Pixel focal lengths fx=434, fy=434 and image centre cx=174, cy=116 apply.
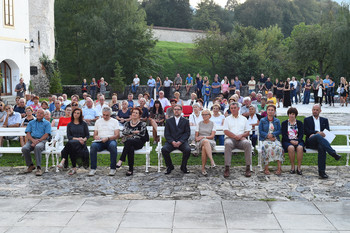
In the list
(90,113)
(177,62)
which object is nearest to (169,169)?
(90,113)

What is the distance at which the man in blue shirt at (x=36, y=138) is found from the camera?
921 centimetres

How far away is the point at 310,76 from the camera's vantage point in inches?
2024

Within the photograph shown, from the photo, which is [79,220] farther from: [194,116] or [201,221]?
[194,116]

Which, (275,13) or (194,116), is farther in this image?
(275,13)

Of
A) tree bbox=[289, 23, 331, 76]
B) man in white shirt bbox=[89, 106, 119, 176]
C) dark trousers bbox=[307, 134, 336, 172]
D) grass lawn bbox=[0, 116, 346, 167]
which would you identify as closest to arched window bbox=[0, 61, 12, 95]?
grass lawn bbox=[0, 116, 346, 167]

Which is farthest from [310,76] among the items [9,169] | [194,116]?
[9,169]

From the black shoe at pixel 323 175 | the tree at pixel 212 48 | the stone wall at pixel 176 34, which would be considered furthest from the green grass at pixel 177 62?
the black shoe at pixel 323 175

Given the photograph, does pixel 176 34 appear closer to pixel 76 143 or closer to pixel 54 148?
pixel 54 148

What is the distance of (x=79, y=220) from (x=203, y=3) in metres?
65.7

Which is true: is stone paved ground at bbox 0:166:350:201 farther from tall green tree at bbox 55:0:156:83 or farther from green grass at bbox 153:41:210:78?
green grass at bbox 153:41:210:78

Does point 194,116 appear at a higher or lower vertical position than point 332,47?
lower

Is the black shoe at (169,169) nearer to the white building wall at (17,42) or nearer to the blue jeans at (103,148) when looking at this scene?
the blue jeans at (103,148)

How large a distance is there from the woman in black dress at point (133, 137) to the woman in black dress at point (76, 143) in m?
0.80

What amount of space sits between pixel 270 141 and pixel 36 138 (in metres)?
5.08
